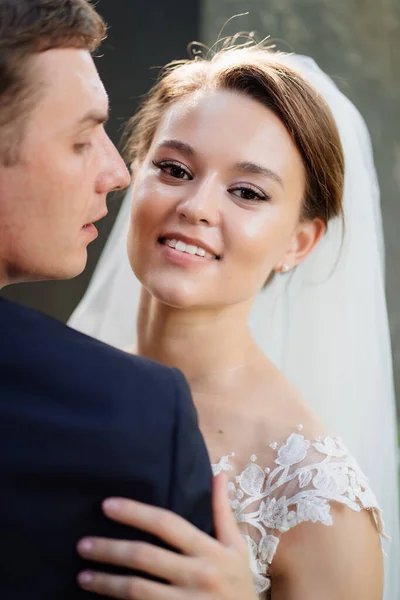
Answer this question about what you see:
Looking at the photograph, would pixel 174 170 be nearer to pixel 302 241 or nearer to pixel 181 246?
pixel 181 246

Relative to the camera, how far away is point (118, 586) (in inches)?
38.8

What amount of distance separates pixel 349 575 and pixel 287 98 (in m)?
0.96

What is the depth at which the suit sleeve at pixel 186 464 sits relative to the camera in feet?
3.27

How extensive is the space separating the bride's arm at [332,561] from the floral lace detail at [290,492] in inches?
0.7

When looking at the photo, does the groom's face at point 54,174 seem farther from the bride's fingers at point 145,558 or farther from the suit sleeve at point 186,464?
the bride's fingers at point 145,558

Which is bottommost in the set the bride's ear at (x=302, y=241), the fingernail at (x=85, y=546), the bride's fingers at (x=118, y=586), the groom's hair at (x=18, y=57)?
the bride's ear at (x=302, y=241)

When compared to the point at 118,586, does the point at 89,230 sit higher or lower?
higher

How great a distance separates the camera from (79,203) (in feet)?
3.88

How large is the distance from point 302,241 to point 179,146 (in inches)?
14.6

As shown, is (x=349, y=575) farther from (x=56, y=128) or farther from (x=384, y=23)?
(x=384, y=23)

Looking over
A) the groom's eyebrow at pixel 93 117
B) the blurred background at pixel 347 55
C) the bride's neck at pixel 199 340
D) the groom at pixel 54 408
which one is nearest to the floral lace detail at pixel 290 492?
the bride's neck at pixel 199 340

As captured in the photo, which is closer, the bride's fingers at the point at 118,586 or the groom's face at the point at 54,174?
the bride's fingers at the point at 118,586

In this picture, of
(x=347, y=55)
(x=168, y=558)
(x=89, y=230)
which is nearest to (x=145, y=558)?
(x=168, y=558)

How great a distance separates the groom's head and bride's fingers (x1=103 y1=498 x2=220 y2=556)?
1.21ft
